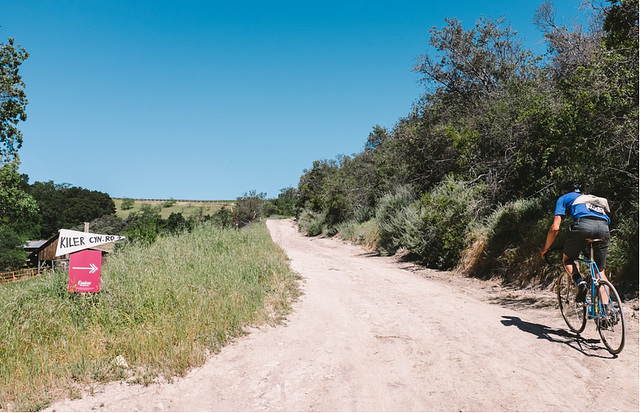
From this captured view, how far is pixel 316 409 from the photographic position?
12.0ft

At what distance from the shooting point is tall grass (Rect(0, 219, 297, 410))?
4.29 metres

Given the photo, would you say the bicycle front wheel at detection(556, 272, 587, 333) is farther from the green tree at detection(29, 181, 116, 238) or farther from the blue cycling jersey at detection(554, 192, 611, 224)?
the green tree at detection(29, 181, 116, 238)

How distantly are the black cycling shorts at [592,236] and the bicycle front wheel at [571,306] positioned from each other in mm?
604

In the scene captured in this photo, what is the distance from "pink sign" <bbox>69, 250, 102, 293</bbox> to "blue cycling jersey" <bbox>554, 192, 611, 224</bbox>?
21.2ft

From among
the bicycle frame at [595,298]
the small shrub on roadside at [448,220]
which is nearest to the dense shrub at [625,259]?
the bicycle frame at [595,298]

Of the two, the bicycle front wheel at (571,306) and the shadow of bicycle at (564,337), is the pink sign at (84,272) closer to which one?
the shadow of bicycle at (564,337)

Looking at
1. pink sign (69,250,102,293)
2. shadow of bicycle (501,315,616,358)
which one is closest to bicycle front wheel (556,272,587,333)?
shadow of bicycle (501,315,616,358)

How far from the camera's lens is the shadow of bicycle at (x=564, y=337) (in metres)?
4.88

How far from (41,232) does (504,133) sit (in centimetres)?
8393

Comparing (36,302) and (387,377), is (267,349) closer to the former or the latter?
(387,377)


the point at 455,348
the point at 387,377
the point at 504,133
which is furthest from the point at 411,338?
the point at 504,133

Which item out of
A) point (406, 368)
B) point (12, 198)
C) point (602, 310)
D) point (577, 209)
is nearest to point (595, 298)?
point (602, 310)

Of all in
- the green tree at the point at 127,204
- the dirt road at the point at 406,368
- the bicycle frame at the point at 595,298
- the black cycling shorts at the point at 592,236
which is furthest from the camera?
the green tree at the point at 127,204

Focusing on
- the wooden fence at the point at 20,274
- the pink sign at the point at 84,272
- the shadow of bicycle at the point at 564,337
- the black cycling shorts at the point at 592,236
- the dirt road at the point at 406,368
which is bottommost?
the wooden fence at the point at 20,274
